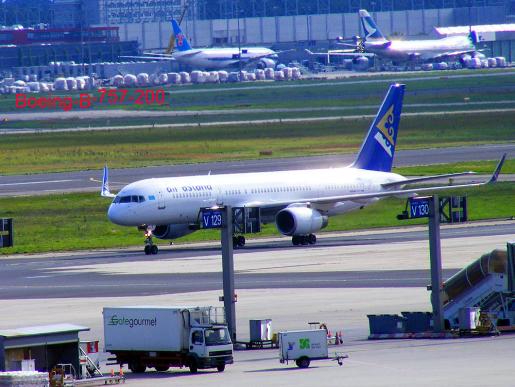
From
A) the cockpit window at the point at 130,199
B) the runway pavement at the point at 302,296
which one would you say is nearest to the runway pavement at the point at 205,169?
the cockpit window at the point at 130,199

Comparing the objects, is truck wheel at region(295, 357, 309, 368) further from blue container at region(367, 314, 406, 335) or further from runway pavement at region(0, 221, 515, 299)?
runway pavement at region(0, 221, 515, 299)

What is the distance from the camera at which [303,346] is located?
42719mm

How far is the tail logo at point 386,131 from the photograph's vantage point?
291 ft

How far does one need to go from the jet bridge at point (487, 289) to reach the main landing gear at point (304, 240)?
31.0 metres

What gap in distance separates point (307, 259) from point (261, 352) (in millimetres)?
27930

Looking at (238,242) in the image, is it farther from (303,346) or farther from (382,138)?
(303,346)

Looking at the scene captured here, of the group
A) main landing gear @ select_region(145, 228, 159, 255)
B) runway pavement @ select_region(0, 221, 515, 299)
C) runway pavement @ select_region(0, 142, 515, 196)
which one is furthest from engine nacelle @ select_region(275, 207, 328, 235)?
runway pavement @ select_region(0, 142, 515, 196)

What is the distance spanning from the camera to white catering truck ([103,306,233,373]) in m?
42.4

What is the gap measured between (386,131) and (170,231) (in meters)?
16.5

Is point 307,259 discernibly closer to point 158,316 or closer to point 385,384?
point 158,316

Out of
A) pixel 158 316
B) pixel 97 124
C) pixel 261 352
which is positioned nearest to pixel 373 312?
pixel 261 352

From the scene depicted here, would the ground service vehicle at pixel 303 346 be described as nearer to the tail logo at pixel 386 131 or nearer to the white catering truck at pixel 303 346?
the white catering truck at pixel 303 346

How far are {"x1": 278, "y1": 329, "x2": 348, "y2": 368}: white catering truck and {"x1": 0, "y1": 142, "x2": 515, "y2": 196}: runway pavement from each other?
7103 centimetres

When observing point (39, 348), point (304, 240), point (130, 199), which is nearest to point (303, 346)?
point (39, 348)
